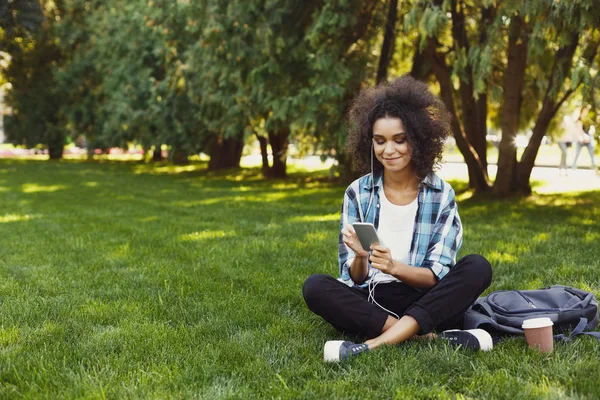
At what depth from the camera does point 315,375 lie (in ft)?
9.80

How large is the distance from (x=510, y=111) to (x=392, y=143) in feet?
25.0

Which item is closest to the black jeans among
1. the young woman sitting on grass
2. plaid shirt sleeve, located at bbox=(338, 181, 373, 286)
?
the young woman sitting on grass

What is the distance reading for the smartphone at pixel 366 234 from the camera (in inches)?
126

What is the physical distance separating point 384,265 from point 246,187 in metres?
10.8

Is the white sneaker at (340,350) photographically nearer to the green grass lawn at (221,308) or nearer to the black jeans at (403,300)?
the green grass lawn at (221,308)

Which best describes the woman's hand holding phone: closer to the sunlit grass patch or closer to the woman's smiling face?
the woman's smiling face

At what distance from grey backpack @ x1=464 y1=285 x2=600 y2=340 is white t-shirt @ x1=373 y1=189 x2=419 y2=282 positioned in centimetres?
47

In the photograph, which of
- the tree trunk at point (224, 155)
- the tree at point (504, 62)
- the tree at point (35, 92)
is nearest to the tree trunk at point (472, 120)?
the tree at point (504, 62)

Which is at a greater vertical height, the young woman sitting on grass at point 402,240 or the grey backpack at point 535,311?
the young woman sitting on grass at point 402,240

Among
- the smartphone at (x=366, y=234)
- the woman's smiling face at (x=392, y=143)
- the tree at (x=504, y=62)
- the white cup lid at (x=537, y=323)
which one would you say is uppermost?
the tree at (x=504, y=62)

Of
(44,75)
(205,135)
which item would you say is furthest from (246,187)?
(44,75)

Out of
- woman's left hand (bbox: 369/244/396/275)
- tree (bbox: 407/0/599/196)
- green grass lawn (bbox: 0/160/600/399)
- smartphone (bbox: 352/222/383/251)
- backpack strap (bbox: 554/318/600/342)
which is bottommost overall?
green grass lawn (bbox: 0/160/600/399)

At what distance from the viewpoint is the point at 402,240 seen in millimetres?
3658

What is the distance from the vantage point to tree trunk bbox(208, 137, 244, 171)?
63.2 ft
